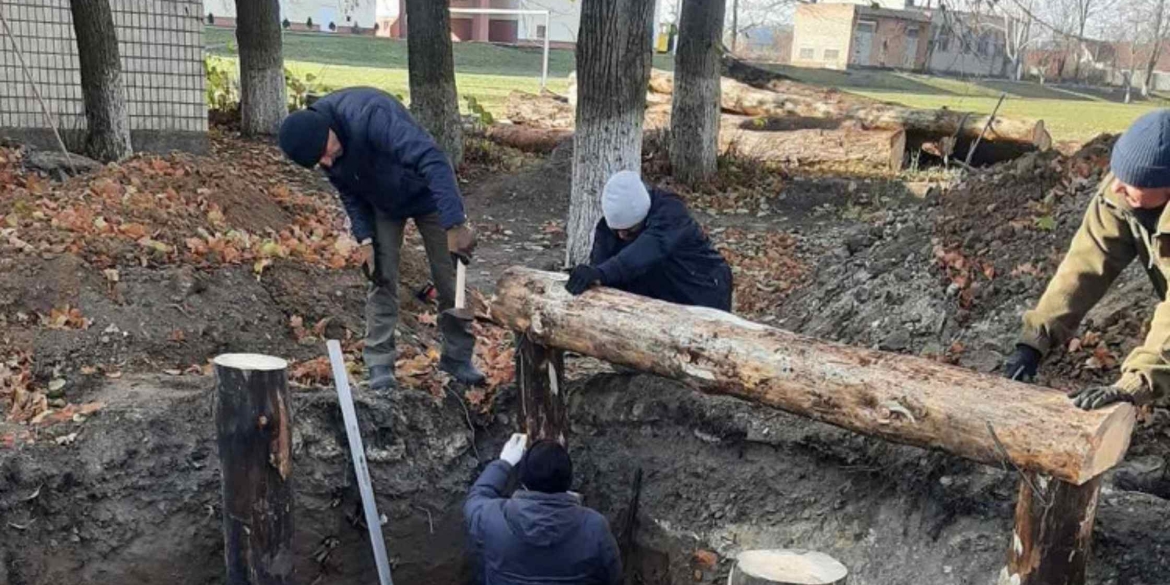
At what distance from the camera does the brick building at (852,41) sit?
1548 inches

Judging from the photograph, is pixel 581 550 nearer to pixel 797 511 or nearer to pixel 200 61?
pixel 797 511

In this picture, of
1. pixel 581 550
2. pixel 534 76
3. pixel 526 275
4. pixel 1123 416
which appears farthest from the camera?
pixel 534 76

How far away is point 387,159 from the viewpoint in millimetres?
4758

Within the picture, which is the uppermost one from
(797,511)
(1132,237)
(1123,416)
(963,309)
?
(1132,237)

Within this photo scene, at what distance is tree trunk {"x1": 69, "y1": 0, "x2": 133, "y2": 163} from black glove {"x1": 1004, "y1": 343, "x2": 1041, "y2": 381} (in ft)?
24.3

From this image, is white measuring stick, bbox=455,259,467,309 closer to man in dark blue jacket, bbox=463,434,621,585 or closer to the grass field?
man in dark blue jacket, bbox=463,434,621,585

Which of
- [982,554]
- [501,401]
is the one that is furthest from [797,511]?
[501,401]

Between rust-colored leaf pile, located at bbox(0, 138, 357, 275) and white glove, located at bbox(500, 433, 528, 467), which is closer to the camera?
white glove, located at bbox(500, 433, 528, 467)

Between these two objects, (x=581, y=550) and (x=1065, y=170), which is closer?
(x=581, y=550)

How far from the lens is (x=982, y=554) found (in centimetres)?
401

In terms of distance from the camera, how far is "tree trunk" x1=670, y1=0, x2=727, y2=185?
38.3 feet

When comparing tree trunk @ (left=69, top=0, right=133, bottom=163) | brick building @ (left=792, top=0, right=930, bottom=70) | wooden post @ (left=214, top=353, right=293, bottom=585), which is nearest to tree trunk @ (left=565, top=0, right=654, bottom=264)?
wooden post @ (left=214, top=353, right=293, bottom=585)

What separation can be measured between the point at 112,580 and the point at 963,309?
15.1ft

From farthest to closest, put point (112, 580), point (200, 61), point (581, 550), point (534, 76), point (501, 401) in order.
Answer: point (534, 76) < point (200, 61) < point (501, 401) < point (112, 580) < point (581, 550)
